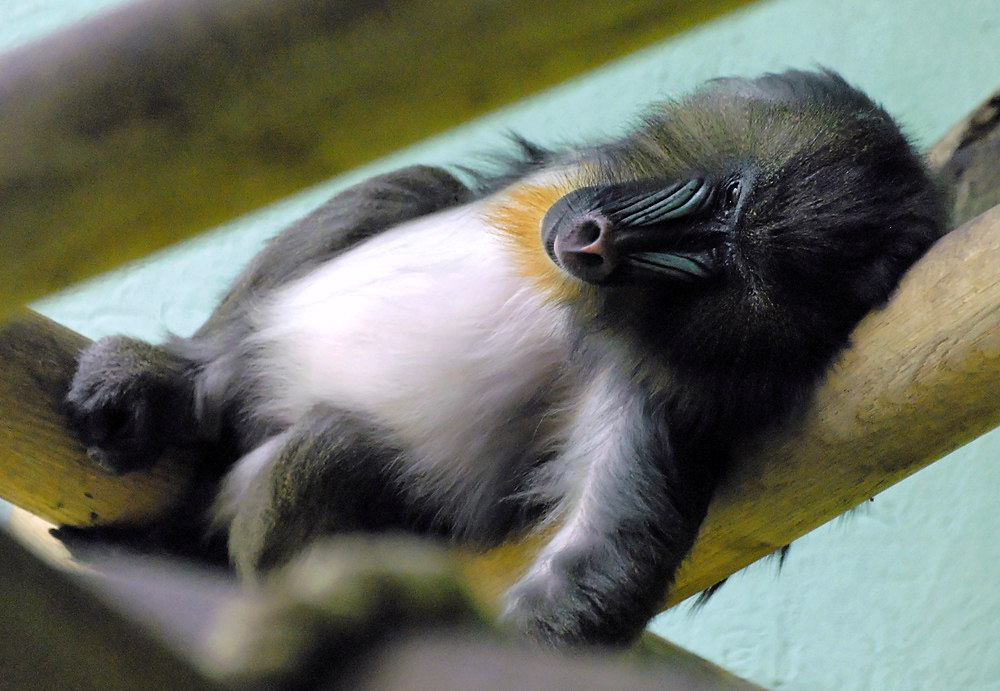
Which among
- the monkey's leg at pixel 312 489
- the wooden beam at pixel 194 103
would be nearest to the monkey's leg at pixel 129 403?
the monkey's leg at pixel 312 489

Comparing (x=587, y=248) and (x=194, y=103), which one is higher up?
(x=194, y=103)

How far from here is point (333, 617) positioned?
630 mm

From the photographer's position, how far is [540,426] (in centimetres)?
175

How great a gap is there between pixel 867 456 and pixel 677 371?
31 cm

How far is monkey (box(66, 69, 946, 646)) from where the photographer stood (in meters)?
1.42

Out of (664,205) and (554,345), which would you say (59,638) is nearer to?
(664,205)

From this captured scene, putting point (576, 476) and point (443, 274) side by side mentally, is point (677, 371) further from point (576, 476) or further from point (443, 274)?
point (443, 274)

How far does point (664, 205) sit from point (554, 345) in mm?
407

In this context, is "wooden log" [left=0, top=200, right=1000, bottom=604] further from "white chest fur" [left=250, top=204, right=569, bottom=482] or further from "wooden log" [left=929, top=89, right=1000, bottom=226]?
"wooden log" [left=929, top=89, right=1000, bottom=226]

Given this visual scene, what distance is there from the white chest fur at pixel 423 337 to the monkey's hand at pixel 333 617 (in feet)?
3.35

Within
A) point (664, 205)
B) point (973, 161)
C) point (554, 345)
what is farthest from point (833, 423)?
point (973, 161)

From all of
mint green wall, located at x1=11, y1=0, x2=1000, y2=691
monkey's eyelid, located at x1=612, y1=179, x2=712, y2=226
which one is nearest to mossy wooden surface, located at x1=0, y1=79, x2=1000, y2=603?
monkey's eyelid, located at x1=612, y1=179, x2=712, y2=226

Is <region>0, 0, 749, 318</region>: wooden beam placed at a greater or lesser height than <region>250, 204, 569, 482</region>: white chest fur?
greater

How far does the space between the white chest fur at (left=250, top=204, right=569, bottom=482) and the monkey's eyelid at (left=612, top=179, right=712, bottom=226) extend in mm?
318
